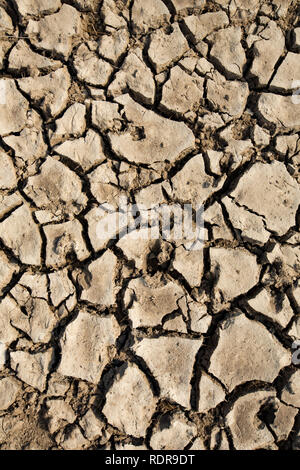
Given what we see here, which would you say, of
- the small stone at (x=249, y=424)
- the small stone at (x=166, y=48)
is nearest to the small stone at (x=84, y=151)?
the small stone at (x=166, y=48)

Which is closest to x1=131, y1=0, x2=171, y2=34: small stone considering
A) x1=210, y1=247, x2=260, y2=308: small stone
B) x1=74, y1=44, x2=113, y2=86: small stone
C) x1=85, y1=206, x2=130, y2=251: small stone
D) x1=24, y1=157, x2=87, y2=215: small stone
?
x1=74, y1=44, x2=113, y2=86: small stone

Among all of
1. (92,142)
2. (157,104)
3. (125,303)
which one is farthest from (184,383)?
(157,104)

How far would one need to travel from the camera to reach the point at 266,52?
2.37 metres

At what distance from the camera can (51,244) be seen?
214 cm

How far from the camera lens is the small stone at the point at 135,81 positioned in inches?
90.6

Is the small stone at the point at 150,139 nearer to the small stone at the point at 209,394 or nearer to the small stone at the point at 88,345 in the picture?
Answer: the small stone at the point at 88,345

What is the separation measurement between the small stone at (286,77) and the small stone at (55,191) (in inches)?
47.0

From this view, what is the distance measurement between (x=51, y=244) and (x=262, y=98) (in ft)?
4.43

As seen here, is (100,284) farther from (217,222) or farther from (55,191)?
(217,222)

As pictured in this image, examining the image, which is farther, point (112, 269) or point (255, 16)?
point (255, 16)

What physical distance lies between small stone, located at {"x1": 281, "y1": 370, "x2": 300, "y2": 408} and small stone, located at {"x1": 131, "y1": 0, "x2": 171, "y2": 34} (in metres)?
1.95

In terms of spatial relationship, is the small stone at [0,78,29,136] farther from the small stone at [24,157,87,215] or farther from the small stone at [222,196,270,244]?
the small stone at [222,196,270,244]

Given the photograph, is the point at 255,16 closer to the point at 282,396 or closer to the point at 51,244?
the point at 51,244

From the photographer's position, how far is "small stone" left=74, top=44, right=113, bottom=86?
2297 mm
